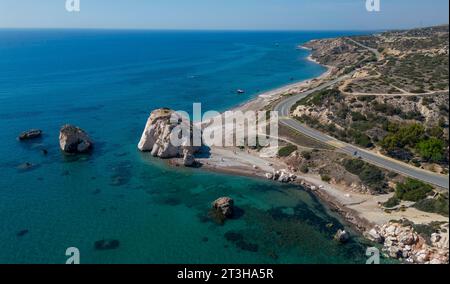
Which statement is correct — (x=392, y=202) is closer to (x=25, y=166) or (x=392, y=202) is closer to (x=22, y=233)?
(x=22, y=233)

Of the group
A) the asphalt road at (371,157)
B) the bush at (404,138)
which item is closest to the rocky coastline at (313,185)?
the asphalt road at (371,157)

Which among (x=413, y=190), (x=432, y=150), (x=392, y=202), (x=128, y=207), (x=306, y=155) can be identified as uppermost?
(x=432, y=150)

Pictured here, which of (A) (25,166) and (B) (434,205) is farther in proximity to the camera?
(A) (25,166)

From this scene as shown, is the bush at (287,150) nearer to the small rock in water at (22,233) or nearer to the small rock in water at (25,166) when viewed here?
the small rock in water at (22,233)

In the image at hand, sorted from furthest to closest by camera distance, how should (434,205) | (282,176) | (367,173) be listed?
(282,176) < (367,173) < (434,205)

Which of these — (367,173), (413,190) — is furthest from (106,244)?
(413,190)
